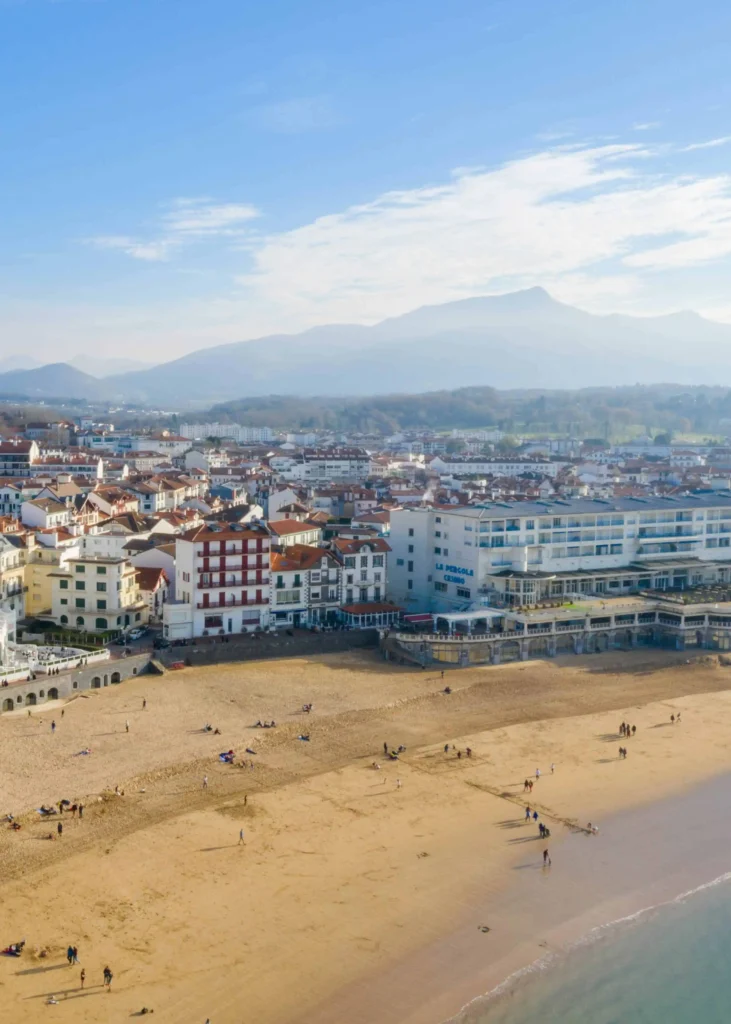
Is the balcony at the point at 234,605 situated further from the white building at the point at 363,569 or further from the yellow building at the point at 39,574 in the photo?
the yellow building at the point at 39,574

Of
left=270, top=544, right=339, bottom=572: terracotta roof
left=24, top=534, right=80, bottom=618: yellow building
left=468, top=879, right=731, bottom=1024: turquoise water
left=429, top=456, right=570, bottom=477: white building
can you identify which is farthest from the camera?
left=429, top=456, right=570, bottom=477: white building

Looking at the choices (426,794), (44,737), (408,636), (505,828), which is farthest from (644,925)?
(408,636)

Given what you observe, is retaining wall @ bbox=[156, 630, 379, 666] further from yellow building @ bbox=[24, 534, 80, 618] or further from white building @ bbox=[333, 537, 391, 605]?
yellow building @ bbox=[24, 534, 80, 618]

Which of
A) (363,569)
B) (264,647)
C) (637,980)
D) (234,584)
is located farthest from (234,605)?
(637,980)

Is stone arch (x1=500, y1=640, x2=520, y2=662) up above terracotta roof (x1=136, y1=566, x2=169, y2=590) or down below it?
below

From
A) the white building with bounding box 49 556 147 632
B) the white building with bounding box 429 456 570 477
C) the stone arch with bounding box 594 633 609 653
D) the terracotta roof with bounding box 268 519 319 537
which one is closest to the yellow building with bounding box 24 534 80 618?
the white building with bounding box 49 556 147 632

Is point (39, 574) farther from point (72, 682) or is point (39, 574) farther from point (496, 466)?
point (496, 466)
